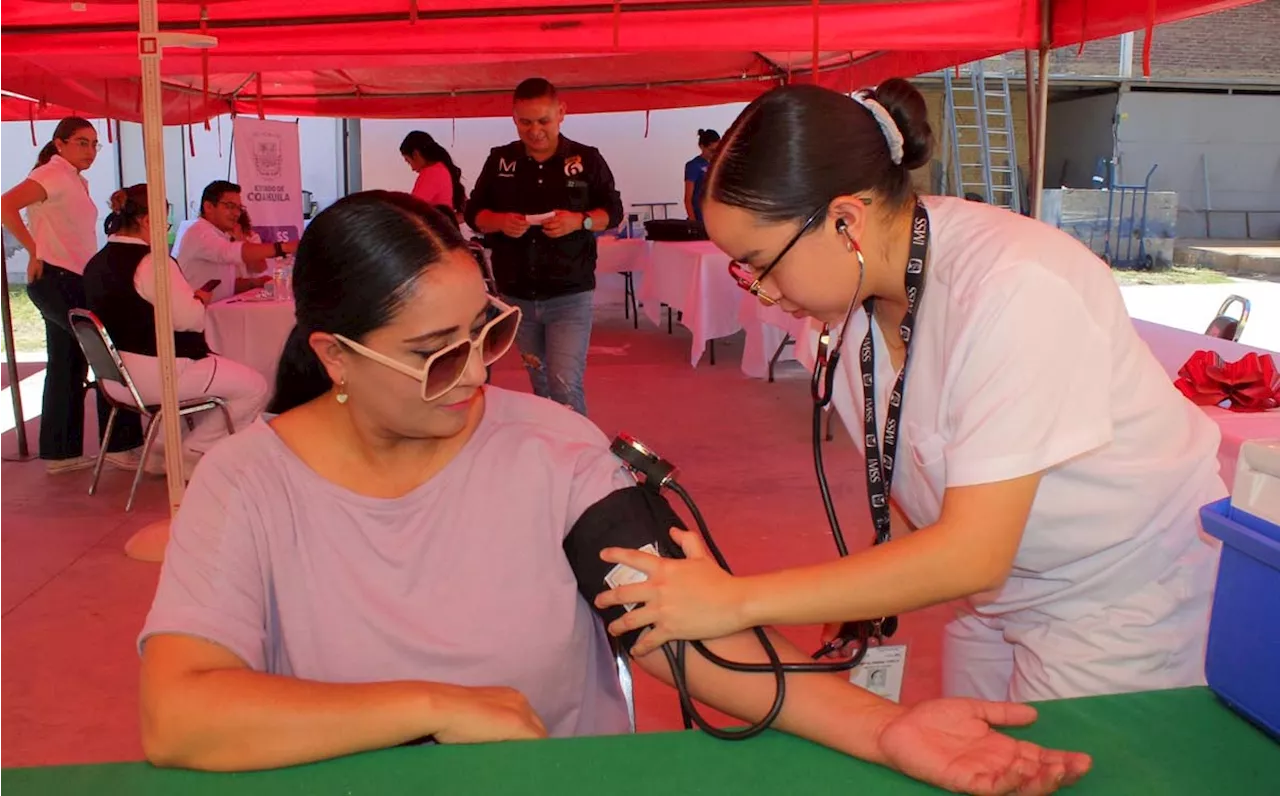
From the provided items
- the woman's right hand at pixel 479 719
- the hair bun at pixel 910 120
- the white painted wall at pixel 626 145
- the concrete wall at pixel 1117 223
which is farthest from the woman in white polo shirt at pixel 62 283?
the concrete wall at pixel 1117 223

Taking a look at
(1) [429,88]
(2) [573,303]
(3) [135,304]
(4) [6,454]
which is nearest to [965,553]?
(2) [573,303]

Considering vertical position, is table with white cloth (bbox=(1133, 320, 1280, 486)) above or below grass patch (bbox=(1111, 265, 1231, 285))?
above

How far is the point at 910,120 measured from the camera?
3.84ft

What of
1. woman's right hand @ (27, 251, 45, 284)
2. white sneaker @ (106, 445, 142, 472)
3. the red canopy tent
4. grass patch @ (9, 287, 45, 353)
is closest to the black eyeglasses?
the red canopy tent

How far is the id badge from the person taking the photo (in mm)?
1178

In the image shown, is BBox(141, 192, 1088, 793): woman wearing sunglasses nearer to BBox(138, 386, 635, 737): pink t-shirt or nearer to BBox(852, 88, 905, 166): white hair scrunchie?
BBox(138, 386, 635, 737): pink t-shirt

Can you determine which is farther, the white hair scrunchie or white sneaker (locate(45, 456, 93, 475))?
white sneaker (locate(45, 456, 93, 475))

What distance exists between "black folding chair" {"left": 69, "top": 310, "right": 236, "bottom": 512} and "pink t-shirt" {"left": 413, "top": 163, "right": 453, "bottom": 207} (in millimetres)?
2390

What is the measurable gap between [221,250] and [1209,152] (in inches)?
595

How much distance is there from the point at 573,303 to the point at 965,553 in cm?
305

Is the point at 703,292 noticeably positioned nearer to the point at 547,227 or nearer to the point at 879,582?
the point at 547,227

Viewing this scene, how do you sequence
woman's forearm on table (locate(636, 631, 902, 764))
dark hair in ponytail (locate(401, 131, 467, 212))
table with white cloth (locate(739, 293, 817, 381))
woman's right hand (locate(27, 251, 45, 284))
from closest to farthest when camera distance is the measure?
woman's forearm on table (locate(636, 631, 902, 764)), woman's right hand (locate(27, 251, 45, 284)), table with white cloth (locate(739, 293, 817, 381)), dark hair in ponytail (locate(401, 131, 467, 212))

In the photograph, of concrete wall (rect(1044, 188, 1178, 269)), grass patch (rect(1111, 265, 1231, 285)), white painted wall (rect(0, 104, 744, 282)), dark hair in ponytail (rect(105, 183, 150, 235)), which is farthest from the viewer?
concrete wall (rect(1044, 188, 1178, 269))

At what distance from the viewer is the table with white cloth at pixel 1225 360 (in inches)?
86.5
